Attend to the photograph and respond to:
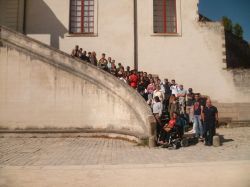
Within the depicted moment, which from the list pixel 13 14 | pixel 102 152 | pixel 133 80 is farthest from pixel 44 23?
pixel 102 152

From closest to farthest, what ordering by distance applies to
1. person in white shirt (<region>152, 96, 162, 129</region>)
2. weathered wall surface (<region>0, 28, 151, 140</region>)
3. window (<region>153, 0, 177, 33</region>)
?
person in white shirt (<region>152, 96, 162, 129</region>) < weathered wall surface (<region>0, 28, 151, 140</region>) < window (<region>153, 0, 177, 33</region>)

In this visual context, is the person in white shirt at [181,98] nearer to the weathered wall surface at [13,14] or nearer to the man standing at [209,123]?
the man standing at [209,123]

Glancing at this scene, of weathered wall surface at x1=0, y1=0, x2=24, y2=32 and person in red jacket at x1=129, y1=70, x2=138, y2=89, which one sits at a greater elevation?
weathered wall surface at x1=0, y1=0, x2=24, y2=32

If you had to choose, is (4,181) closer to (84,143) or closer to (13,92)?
(84,143)

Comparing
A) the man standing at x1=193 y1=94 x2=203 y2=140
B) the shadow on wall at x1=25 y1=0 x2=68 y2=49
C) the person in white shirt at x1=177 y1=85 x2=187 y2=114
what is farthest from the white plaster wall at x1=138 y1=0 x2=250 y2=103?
the man standing at x1=193 y1=94 x2=203 y2=140

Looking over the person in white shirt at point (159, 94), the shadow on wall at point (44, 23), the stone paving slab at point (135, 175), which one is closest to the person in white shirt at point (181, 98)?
the person in white shirt at point (159, 94)

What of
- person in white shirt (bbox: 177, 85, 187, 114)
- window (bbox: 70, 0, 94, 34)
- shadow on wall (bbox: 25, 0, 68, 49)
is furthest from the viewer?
A: window (bbox: 70, 0, 94, 34)

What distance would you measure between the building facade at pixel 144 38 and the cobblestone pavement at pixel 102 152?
5049 millimetres

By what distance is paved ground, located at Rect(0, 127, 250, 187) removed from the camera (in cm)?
673

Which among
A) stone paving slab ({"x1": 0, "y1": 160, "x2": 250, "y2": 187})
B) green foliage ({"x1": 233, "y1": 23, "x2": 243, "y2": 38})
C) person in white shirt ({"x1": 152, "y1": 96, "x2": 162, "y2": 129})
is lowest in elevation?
stone paving slab ({"x1": 0, "y1": 160, "x2": 250, "y2": 187})

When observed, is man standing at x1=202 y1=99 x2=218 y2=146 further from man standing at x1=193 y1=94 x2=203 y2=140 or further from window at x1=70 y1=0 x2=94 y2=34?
window at x1=70 y1=0 x2=94 y2=34

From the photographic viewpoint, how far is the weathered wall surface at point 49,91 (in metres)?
13.9

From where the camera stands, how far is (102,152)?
33.4 feet

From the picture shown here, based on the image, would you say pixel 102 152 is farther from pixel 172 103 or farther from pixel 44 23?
pixel 44 23
